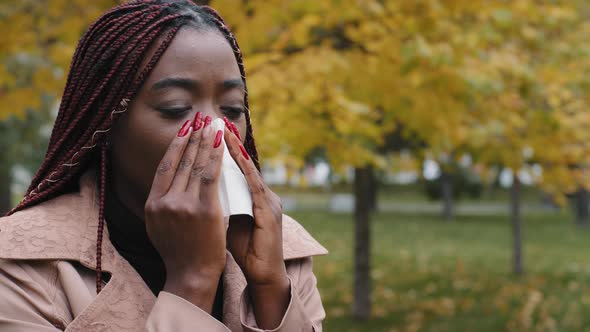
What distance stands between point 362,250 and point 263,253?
7.34 metres

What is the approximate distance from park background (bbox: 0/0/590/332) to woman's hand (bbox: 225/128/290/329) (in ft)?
9.28

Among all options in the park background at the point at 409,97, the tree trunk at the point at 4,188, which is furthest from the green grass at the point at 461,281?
the tree trunk at the point at 4,188

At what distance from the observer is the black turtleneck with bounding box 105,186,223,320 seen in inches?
68.4

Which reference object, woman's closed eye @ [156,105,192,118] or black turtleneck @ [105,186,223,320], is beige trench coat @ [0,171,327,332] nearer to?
black turtleneck @ [105,186,223,320]

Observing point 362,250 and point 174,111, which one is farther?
point 362,250

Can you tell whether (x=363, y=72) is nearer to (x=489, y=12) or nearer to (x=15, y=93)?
(x=489, y=12)

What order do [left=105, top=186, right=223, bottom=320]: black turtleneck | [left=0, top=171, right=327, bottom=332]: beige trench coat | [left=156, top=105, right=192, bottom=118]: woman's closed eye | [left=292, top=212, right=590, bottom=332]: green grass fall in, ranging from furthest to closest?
1. [left=292, top=212, right=590, bottom=332]: green grass
2. [left=105, top=186, right=223, bottom=320]: black turtleneck
3. [left=156, top=105, right=192, bottom=118]: woman's closed eye
4. [left=0, top=171, right=327, bottom=332]: beige trench coat

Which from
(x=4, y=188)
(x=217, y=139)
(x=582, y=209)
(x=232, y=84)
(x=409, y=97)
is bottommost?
(x=582, y=209)

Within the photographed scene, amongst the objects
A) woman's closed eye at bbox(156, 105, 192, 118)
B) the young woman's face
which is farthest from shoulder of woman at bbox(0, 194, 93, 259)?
woman's closed eye at bbox(156, 105, 192, 118)

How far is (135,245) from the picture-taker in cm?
174

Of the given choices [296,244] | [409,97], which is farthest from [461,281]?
[296,244]

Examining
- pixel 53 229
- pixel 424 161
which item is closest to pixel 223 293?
pixel 53 229

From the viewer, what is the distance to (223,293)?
5.76 feet

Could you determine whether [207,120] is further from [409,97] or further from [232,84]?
[409,97]
